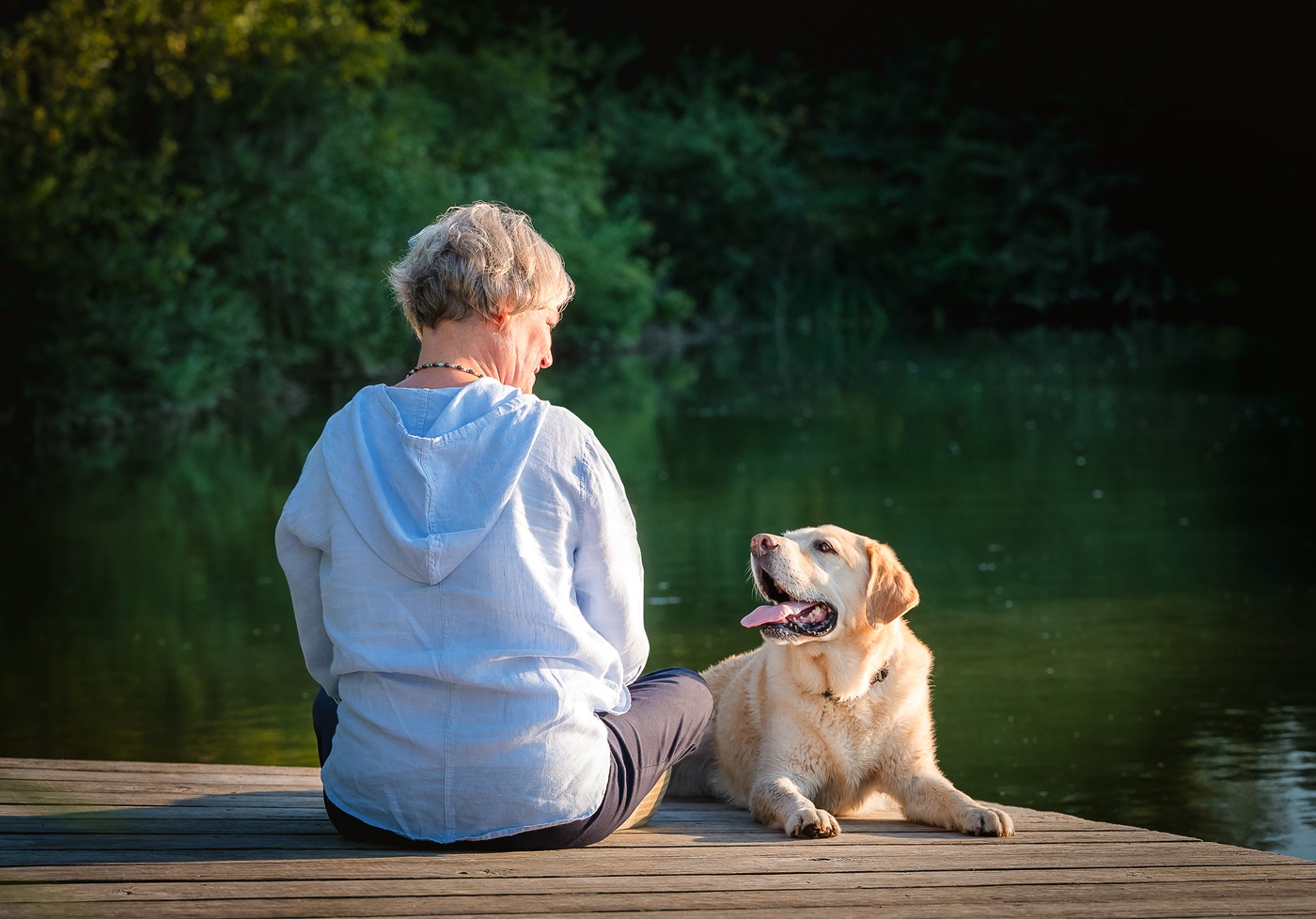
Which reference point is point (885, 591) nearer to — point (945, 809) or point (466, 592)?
point (945, 809)

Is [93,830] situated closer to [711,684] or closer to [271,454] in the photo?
[711,684]

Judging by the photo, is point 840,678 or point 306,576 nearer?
point 306,576

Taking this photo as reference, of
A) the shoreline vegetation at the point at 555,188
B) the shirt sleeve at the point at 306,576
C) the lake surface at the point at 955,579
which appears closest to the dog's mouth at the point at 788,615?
the shirt sleeve at the point at 306,576

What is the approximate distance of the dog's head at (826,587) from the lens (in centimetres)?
367

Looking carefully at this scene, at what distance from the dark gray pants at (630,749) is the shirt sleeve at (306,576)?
0.43 feet

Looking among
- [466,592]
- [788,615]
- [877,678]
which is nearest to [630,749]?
[466,592]

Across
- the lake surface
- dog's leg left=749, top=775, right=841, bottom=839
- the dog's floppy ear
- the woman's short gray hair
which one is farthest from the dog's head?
the lake surface

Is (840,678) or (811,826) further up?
(840,678)

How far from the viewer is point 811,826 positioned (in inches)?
132

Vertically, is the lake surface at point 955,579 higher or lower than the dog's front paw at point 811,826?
lower

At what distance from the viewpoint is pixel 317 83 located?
2239cm

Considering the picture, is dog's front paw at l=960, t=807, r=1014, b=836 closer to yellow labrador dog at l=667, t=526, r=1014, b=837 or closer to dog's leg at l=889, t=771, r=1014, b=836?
dog's leg at l=889, t=771, r=1014, b=836

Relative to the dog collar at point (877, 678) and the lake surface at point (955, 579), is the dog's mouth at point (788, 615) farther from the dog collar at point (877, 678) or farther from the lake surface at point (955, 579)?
the lake surface at point (955, 579)

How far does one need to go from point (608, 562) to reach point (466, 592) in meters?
0.27
